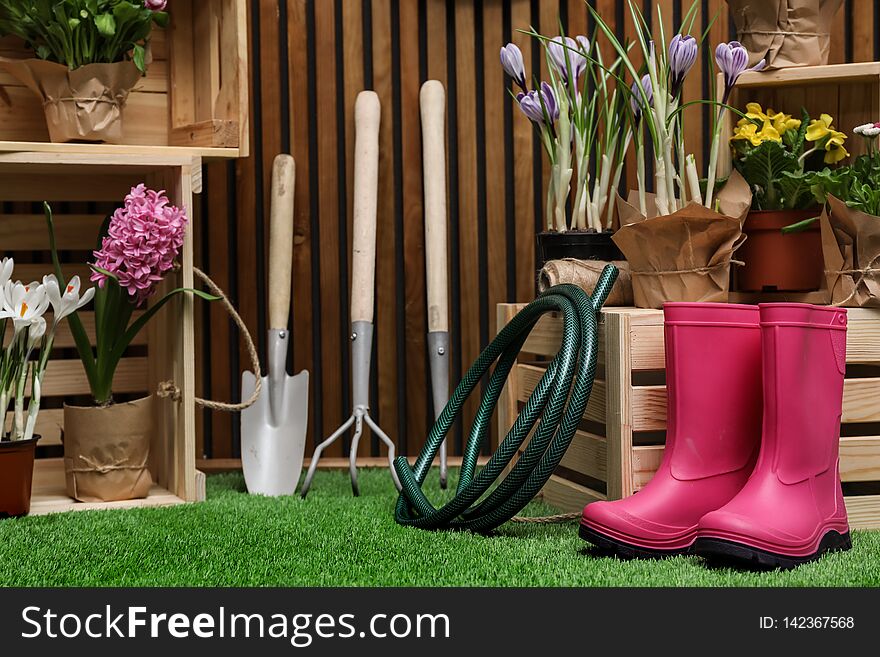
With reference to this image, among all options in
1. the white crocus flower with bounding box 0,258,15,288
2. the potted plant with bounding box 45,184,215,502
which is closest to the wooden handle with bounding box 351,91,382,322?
the potted plant with bounding box 45,184,215,502

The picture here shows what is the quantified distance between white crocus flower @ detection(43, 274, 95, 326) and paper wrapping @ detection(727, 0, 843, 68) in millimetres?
1575

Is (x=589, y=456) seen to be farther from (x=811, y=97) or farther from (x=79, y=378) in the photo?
(x=79, y=378)

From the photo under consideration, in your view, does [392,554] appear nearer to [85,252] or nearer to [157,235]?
[157,235]

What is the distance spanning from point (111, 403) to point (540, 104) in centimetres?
120

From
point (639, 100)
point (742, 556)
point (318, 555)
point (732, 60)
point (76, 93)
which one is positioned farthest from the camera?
point (76, 93)

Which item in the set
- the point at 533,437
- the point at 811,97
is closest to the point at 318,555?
the point at 533,437

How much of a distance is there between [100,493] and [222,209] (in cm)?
90

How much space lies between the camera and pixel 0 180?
254 cm

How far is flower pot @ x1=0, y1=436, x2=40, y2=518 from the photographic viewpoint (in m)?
2.09

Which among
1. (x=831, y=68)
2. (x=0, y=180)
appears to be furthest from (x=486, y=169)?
(x=0, y=180)

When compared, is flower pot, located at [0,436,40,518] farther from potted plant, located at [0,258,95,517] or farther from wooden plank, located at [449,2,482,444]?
wooden plank, located at [449,2,482,444]

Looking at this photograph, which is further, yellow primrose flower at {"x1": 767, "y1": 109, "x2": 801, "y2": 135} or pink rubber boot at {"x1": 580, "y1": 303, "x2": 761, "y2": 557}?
yellow primrose flower at {"x1": 767, "y1": 109, "x2": 801, "y2": 135}

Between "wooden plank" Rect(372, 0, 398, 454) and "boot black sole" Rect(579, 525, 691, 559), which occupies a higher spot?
"wooden plank" Rect(372, 0, 398, 454)

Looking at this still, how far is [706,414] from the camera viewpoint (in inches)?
69.5
